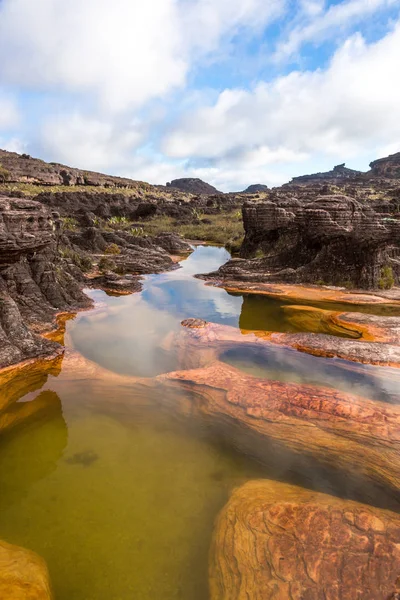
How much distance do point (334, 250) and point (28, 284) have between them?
2026cm

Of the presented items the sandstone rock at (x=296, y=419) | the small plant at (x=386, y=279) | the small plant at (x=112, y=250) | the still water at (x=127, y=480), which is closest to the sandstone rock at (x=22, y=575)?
the still water at (x=127, y=480)

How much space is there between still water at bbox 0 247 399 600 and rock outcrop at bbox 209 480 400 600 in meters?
0.38

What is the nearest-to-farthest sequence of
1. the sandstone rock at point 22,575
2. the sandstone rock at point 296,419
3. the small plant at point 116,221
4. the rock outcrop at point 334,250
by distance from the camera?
the sandstone rock at point 22,575
the sandstone rock at point 296,419
the rock outcrop at point 334,250
the small plant at point 116,221

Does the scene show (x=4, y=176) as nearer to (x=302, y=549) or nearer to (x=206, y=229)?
(x=206, y=229)

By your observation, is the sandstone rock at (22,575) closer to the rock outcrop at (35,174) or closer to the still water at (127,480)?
the still water at (127,480)

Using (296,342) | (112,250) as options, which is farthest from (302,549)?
(112,250)

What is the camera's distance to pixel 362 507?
6.47 meters

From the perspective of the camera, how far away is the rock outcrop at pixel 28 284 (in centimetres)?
1249

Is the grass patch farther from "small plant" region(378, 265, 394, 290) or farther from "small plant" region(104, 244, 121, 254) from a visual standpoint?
"small plant" region(378, 265, 394, 290)

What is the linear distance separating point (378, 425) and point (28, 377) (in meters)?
10.3

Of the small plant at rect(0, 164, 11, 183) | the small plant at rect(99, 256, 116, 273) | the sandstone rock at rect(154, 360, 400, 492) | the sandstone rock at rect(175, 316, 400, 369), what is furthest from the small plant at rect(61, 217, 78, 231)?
the small plant at rect(0, 164, 11, 183)

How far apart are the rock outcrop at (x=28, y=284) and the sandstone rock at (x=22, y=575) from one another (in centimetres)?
687

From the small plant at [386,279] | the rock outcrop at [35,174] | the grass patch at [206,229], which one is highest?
the rock outcrop at [35,174]

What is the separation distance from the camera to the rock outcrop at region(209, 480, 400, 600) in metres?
5.02
